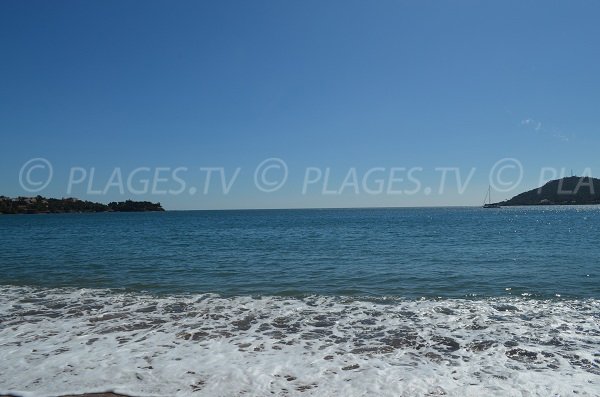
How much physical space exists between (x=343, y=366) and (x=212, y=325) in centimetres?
413

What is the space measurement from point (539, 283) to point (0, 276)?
23.9m

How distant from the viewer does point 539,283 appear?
1636 centimetres

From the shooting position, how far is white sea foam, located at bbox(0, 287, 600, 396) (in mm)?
6520

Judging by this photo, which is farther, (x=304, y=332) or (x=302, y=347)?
(x=304, y=332)

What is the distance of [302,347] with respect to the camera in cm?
847

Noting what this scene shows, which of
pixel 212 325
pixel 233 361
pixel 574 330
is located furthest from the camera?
pixel 212 325

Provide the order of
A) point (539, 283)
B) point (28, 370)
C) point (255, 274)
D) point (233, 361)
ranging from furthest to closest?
point (255, 274) < point (539, 283) < point (233, 361) < point (28, 370)

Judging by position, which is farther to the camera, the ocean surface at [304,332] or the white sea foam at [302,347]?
the ocean surface at [304,332]

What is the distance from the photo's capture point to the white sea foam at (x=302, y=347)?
6520 millimetres

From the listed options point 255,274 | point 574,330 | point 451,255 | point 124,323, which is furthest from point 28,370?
point 451,255

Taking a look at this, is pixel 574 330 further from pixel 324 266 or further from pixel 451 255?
pixel 451 255

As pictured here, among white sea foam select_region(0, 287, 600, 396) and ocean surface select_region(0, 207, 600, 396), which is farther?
ocean surface select_region(0, 207, 600, 396)

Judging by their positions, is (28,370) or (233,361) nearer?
(28,370)

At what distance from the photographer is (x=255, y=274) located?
768 inches
